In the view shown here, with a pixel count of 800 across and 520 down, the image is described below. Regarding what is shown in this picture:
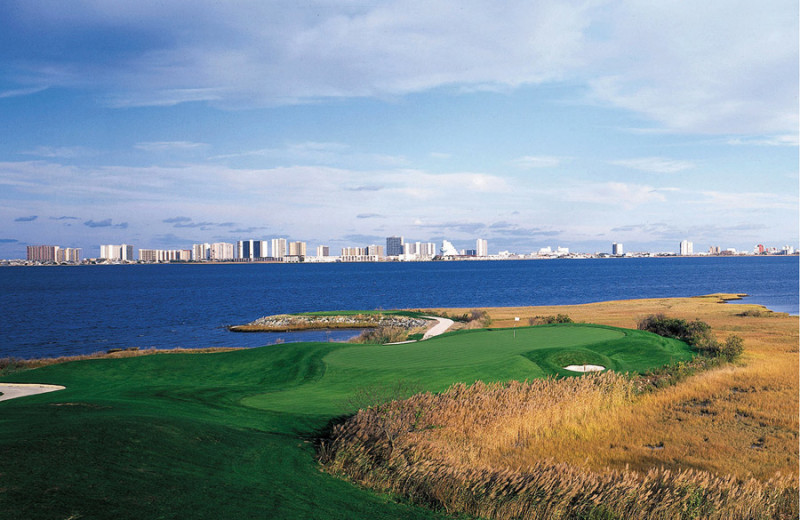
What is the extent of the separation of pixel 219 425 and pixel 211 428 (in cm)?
51

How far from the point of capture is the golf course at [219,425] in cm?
585

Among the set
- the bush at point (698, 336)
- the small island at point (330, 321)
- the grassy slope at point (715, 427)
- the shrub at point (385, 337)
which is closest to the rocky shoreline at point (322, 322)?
the small island at point (330, 321)

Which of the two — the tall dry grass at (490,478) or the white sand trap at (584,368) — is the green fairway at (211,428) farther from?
the tall dry grass at (490,478)

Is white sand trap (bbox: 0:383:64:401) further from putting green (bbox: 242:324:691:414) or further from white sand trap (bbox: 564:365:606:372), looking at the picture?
white sand trap (bbox: 564:365:606:372)

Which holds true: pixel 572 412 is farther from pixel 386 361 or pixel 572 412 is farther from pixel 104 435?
pixel 104 435

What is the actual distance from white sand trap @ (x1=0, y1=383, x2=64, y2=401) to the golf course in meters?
0.40

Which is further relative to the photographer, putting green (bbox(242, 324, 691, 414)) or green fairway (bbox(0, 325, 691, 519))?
putting green (bbox(242, 324, 691, 414))

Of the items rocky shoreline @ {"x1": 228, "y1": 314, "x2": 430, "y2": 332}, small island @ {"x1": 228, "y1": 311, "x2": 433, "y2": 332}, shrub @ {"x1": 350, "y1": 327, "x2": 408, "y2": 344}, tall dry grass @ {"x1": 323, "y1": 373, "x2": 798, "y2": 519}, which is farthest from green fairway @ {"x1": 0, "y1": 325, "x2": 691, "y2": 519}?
rocky shoreline @ {"x1": 228, "y1": 314, "x2": 430, "y2": 332}

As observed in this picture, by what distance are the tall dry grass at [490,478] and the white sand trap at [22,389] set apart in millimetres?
10358

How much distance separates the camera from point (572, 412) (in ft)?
44.1

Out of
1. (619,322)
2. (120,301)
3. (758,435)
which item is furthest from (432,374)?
(120,301)

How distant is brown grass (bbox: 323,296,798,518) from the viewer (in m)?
7.27

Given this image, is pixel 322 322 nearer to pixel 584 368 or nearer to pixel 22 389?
pixel 584 368

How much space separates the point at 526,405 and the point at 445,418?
9.39ft
